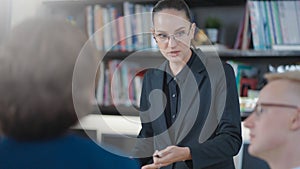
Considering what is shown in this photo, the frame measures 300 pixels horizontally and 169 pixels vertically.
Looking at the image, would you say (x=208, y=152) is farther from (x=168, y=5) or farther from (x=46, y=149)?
(x=46, y=149)

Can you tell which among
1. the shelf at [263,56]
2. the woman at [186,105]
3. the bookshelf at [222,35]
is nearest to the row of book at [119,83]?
the bookshelf at [222,35]

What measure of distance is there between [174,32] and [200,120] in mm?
334

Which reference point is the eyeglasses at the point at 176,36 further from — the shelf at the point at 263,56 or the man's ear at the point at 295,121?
the shelf at the point at 263,56

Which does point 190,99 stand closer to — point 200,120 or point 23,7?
point 200,120

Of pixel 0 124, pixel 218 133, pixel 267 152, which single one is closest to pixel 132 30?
pixel 218 133

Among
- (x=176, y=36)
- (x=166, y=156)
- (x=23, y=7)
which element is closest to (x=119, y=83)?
(x=23, y=7)

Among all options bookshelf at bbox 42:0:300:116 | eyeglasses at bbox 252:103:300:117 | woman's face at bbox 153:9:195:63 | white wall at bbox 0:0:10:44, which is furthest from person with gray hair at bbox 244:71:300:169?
white wall at bbox 0:0:10:44

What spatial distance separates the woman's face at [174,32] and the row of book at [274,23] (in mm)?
957

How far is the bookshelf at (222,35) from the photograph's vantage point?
2.72 metres

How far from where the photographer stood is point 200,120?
1644mm

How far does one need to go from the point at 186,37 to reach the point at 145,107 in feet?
0.98

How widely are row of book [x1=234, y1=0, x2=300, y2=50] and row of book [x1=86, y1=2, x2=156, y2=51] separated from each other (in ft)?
2.08

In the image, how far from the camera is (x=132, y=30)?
3.02 meters

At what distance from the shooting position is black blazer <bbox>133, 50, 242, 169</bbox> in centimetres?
162
